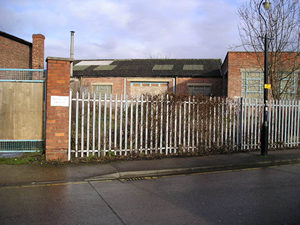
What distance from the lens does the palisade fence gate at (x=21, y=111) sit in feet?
26.5

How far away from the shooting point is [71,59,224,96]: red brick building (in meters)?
Result: 22.7

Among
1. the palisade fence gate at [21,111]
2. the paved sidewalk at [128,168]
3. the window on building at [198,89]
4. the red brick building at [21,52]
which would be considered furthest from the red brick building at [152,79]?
the palisade fence gate at [21,111]

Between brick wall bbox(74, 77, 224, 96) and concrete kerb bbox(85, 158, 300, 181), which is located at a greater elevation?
brick wall bbox(74, 77, 224, 96)

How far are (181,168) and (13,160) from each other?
16.1 feet

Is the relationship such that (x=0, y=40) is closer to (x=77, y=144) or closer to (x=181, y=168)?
(x=77, y=144)

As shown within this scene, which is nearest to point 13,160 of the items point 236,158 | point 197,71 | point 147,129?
point 147,129

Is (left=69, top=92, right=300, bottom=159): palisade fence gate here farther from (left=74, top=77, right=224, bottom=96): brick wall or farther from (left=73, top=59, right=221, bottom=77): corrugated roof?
(left=73, top=59, right=221, bottom=77): corrugated roof

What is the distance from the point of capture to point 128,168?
7219 mm

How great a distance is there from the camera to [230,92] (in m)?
19.0

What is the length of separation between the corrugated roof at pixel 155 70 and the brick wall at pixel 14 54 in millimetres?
6618

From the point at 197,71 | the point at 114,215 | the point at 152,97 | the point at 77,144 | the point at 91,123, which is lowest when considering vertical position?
the point at 114,215

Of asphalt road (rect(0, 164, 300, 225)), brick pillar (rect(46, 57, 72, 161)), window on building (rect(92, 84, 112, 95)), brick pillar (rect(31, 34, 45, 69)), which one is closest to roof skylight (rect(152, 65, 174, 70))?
window on building (rect(92, 84, 112, 95))

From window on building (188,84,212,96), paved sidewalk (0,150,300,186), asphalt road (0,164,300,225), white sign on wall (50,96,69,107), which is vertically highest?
window on building (188,84,212,96)

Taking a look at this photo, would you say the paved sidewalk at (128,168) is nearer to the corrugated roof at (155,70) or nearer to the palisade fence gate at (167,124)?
the palisade fence gate at (167,124)
